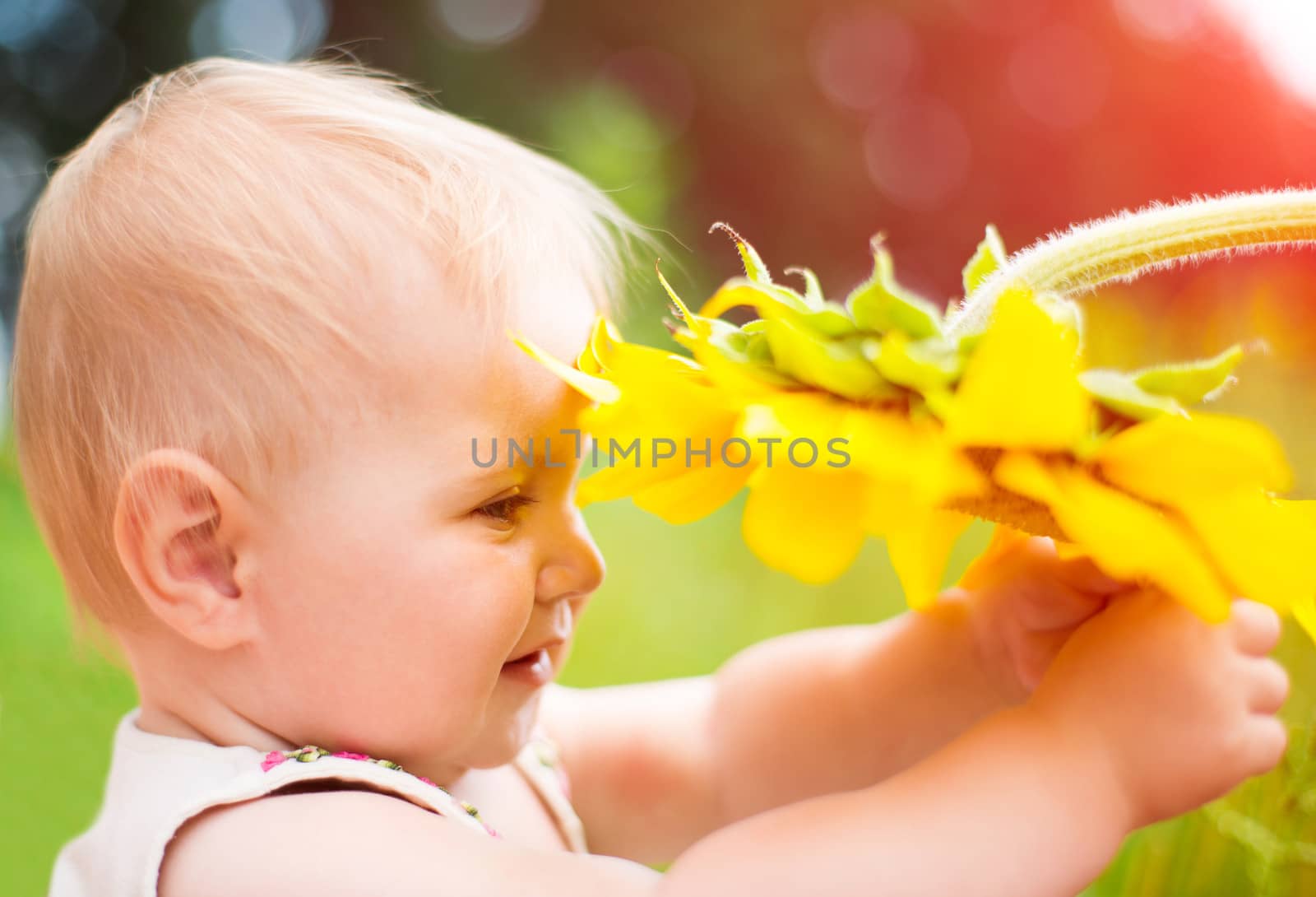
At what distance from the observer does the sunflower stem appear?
0.37 m

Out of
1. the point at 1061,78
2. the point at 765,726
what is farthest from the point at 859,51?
the point at 765,726

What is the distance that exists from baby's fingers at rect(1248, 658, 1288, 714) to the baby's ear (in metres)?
0.39

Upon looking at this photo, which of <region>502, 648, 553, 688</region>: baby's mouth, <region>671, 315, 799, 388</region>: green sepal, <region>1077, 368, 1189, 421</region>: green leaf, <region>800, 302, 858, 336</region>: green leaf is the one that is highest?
<region>1077, 368, 1189, 421</region>: green leaf

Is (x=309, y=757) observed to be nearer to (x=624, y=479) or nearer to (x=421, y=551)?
(x=421, y=551)

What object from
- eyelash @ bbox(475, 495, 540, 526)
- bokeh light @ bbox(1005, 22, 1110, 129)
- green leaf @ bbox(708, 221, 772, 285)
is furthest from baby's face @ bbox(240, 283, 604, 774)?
bokeh light @ bbox(1005, 22, 1110, 129)

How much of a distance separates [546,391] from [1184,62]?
1.65 m

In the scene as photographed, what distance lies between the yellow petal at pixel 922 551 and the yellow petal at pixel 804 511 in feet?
0.04

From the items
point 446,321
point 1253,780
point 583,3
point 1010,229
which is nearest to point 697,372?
point 446,321

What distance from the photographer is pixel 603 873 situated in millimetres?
421

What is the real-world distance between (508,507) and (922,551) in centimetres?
22

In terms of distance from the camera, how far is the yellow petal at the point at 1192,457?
0.29 m

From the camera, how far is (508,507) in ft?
1.59

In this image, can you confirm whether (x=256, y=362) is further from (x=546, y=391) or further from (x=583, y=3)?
(x=583, y=3)

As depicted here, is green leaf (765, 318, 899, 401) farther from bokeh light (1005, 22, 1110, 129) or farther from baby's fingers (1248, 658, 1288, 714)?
bokeh light (1005, 22, 1110, 129)
